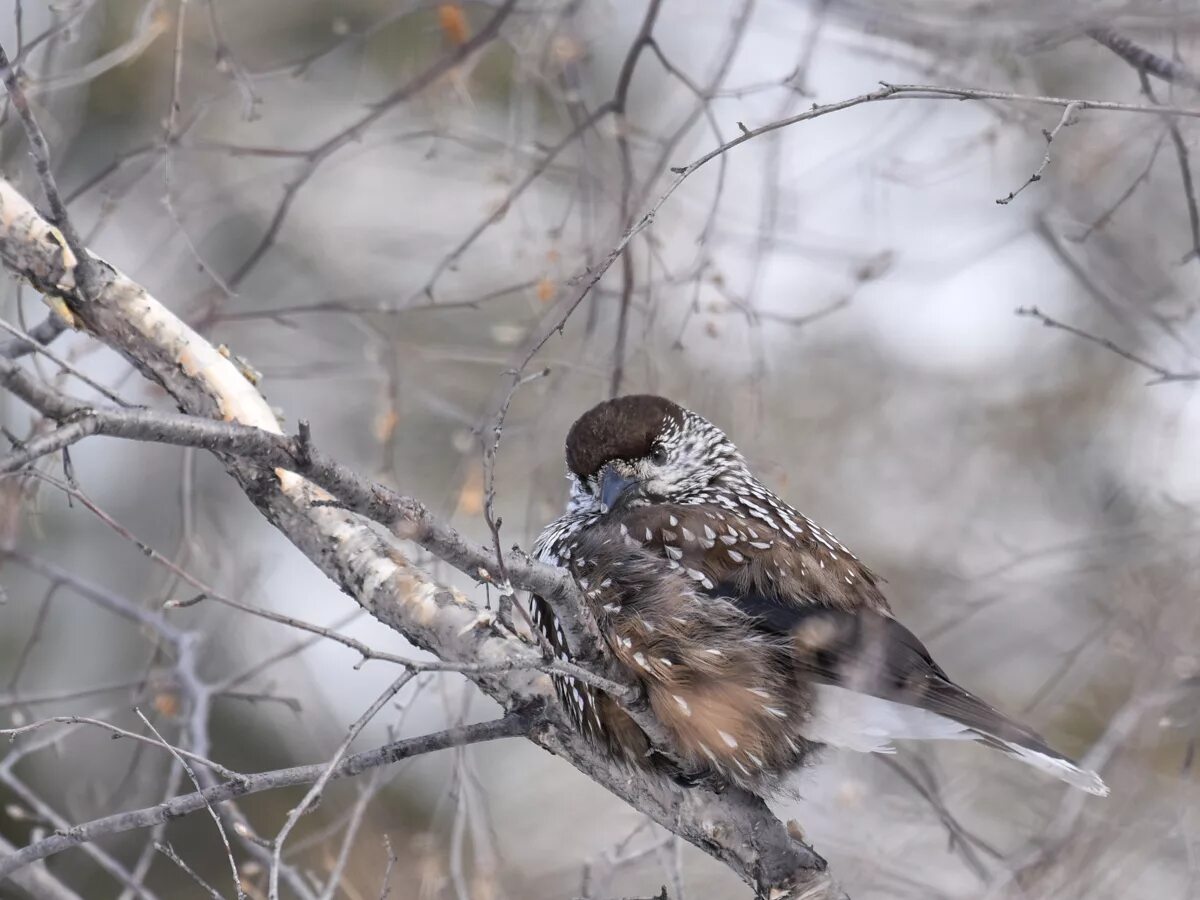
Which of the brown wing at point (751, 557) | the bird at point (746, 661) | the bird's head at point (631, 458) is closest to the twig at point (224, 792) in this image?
the bird at point (746, 661)

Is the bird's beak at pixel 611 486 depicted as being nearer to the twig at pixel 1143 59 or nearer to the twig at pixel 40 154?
the twig at pixel 40 154

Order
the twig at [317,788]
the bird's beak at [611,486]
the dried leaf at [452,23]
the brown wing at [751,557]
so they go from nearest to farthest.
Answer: the twig at [317,788]
the brown wing at [751,557]
the bird's beak at [611,486]
the dried leaf at [452,23]

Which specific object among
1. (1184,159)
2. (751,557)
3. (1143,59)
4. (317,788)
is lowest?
(317,788)

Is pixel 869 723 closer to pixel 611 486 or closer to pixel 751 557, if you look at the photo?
pixel 751 557

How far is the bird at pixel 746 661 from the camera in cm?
305

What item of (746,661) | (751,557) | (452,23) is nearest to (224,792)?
(746,661)

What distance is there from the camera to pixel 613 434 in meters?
3.96

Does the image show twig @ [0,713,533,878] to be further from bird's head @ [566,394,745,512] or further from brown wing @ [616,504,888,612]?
bird's head @ [566,394,745,512]

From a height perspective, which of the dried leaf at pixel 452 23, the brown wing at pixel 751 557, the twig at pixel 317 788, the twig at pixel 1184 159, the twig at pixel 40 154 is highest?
the dried leaf at pixel 452 23

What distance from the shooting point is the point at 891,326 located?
853 centimetres

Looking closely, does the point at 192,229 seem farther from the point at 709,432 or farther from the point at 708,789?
the point at 708,789

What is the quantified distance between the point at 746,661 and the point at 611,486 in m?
0.90

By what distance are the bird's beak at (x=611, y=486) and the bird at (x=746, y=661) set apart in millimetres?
231

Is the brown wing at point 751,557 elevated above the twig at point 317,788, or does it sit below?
above
